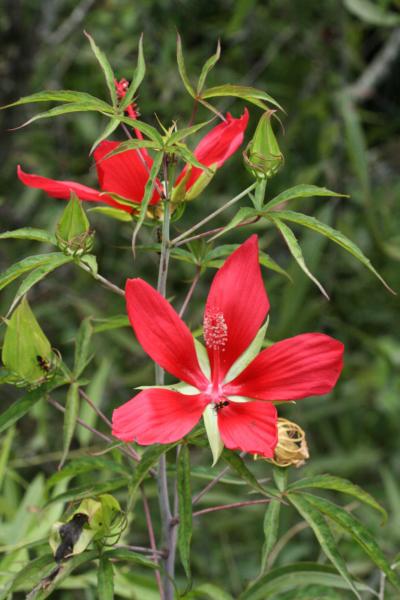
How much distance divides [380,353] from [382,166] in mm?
640

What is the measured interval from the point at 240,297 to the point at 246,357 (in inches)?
2.0

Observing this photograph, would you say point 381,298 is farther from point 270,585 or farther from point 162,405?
point 162,405

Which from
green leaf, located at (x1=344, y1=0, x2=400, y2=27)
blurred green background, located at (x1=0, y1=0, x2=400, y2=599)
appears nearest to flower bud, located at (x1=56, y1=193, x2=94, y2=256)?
blurred green background, located at (x1=0, y1=0, x2=400, y2=599)

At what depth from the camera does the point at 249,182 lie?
2.12 meters

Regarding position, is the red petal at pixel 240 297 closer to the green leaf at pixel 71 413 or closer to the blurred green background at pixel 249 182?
the green leaf at pixel 71 413

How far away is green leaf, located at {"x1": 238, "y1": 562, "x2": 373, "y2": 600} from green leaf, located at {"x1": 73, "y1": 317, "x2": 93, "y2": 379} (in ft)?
0.89

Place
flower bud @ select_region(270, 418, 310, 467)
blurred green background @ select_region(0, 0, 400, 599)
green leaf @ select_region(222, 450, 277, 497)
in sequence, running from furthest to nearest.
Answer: blurred green background @ select_region(0, 0, 400, 599) → flower bud @ select_region(270, 418, 310, 467) → green leaf @ select_region(222, 450, 277, 497)

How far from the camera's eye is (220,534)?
1.98 m

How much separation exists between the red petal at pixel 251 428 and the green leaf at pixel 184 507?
0.04m

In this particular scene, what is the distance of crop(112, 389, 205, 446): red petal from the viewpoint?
0.69 meters

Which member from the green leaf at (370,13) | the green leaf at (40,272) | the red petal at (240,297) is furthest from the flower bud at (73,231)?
the green leaf at (370,13)

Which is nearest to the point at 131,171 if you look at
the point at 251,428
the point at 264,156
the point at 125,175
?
the point at 125,175

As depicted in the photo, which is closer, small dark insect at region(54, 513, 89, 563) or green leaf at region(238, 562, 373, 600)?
small dark insect at region(54, 513, 89, 563)

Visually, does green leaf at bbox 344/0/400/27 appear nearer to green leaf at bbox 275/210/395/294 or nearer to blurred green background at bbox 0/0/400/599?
blurred green background at bbox 0/0/400/599
